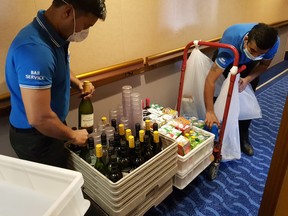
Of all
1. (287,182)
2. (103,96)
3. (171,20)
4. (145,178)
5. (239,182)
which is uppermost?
(171,20)

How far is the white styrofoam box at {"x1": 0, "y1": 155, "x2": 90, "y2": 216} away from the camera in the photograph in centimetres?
72

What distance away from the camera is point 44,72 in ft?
2.75

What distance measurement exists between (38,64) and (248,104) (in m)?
1.61

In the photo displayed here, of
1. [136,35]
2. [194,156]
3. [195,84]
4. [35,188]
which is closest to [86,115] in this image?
[35,188]

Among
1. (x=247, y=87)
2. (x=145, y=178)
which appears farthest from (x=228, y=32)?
(x=145, y=178)

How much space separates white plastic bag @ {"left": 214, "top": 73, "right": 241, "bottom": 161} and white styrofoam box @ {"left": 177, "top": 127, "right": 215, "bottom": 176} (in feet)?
0.97

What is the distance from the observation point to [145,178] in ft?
3.67

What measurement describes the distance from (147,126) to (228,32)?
1.09 metres

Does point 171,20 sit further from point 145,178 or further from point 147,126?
point 145,178

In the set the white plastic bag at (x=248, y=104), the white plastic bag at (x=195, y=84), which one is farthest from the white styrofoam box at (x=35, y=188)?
the white plastic bag at (x=248, y=104)

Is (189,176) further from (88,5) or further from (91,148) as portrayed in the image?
(88,5)

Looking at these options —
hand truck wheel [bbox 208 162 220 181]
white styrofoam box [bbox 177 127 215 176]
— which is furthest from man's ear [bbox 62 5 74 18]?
hand truck wheel [bbox 208 162 220 181]

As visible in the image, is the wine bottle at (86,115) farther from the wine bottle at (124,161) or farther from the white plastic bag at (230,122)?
the white plastic bag at (230,122)

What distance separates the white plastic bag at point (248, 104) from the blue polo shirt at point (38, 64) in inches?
54.4
